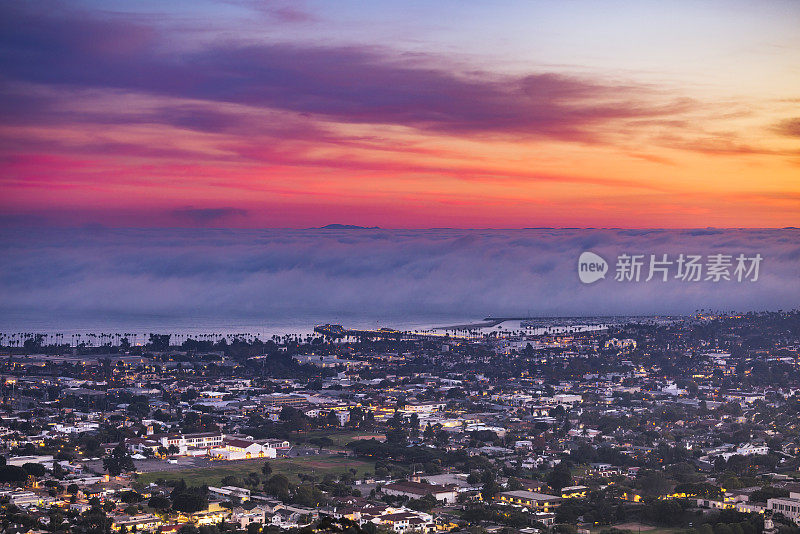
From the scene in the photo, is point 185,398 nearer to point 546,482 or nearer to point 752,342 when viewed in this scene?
point 546,482

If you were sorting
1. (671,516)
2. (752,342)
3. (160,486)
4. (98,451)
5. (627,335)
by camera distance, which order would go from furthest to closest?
(627,335)
(752,342)
(98,451)
(160,486)
(671,516)

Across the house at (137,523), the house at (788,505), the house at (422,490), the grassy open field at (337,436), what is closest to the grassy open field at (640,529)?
the house at (788,505)

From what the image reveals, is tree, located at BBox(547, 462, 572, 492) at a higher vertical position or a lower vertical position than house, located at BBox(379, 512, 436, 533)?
higher

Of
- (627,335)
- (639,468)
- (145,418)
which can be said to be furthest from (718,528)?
(627,335)

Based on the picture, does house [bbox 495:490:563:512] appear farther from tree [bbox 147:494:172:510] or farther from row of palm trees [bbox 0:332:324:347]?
row of palm trees [bbox 0:332:324:347]

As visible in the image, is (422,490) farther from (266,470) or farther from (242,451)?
(242,451)

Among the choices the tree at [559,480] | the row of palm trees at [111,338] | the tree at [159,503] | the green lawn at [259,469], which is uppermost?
the row of palm trees at [111,338]

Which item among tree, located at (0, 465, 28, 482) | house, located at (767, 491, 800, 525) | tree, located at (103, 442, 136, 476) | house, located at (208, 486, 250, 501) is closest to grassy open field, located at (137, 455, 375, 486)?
tree, located at (103, 442, 136, 476)

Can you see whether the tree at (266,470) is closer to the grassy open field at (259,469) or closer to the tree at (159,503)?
the grassy open field at (259,469)
